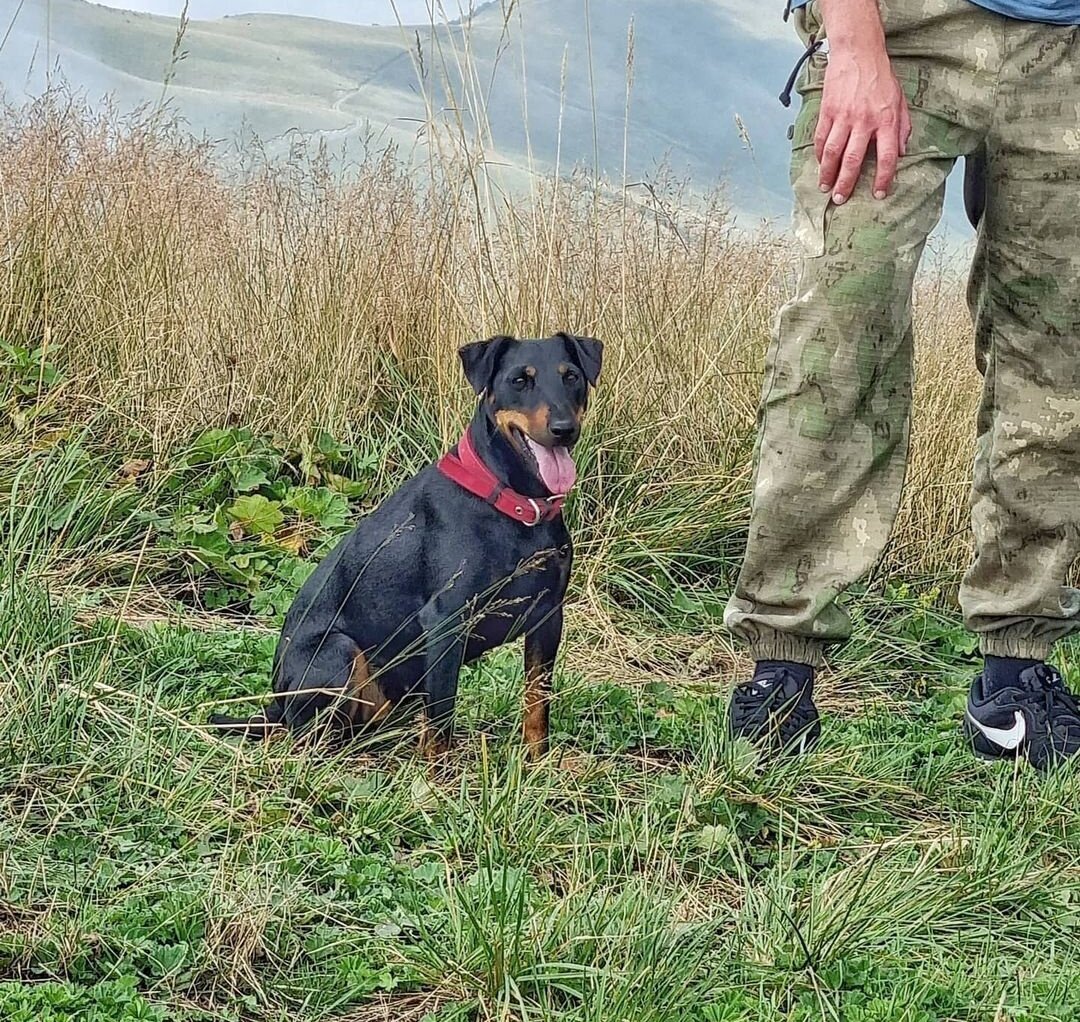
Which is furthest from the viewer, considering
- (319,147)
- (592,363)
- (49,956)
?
(319,147)

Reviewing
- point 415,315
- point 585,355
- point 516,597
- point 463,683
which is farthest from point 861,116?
point 415,315

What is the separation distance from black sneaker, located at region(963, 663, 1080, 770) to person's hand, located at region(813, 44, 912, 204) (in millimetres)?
1160

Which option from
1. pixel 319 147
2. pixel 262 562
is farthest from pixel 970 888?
pixel 319 147

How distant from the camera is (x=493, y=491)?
2822 mm

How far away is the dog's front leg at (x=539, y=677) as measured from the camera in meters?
2.81

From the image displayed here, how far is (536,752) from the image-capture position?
2.81 m

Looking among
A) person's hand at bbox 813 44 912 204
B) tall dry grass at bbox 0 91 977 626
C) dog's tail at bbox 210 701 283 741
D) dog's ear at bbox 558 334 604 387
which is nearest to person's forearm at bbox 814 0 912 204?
person's hand at bbox 813 44 912 204

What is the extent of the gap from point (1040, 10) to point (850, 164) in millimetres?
472

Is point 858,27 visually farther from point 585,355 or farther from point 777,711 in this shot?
point 777,711

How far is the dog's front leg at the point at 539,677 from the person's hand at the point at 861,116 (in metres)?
1.07

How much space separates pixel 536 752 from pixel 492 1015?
107cm

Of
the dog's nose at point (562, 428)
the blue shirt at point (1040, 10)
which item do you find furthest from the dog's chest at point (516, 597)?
the blue shirt at point (1040, 10)

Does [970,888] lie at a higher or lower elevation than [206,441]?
higher

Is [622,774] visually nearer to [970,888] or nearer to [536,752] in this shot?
[536,752]
